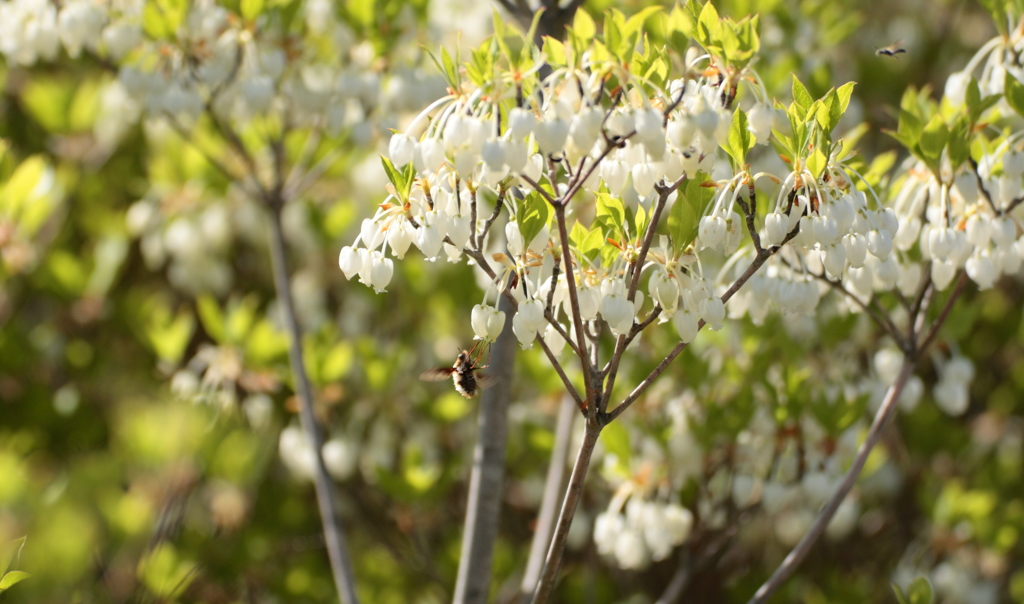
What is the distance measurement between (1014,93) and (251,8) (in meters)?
2.21

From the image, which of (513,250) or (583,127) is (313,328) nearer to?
(513,250)

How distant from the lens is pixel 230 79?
2631 millimetres

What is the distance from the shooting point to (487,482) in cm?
210

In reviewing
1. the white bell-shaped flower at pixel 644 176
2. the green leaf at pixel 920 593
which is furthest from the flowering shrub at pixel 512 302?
the green leaf at pixel 920 593

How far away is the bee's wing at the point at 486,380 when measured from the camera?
1963 mm

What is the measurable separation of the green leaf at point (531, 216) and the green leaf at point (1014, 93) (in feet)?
4.15

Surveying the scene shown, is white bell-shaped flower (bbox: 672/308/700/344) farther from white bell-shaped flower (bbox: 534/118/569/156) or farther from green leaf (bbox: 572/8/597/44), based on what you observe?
green leaf (bbox: 572/8/597/44)

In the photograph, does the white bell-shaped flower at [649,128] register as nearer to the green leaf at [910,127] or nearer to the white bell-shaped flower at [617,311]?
the white bell-shaped flower at [617,311]

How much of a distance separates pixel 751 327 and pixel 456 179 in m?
1.57

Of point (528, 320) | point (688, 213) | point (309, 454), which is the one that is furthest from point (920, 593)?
point (309, 454)

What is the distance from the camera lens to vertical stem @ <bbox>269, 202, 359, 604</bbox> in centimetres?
251

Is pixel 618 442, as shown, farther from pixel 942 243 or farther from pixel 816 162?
pixel 816 162

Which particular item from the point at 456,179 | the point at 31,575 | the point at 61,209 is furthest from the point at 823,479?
the point at 61,209

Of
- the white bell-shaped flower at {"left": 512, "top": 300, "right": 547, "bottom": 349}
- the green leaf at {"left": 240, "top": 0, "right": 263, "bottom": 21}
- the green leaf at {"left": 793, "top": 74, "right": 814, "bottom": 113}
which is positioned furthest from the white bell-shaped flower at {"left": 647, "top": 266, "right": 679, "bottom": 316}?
the green leaf at {"left": 240, "top": 0, "right": 263, "bottom": 21}
